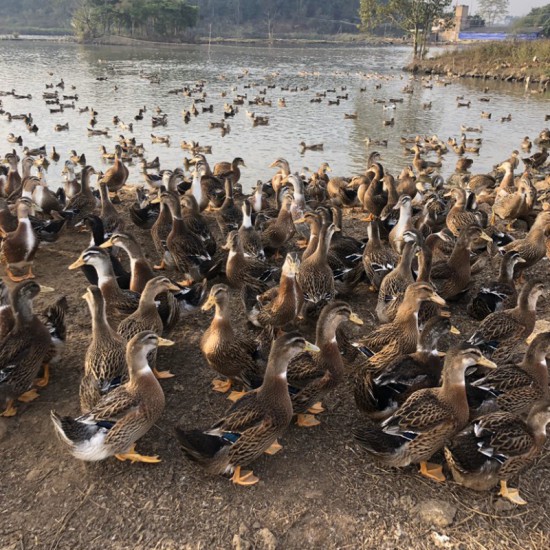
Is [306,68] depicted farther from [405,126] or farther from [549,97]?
[405,126]

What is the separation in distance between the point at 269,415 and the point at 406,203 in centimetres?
543

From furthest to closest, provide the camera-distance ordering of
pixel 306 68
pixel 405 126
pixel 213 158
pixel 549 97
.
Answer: pixel 306 68, pixel 549 97, pixel 405 126, pixel 213 158

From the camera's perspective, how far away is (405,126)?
25312 millimetres

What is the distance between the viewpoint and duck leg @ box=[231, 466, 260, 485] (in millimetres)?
4297

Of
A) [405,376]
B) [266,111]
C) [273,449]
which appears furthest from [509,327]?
[266,111]

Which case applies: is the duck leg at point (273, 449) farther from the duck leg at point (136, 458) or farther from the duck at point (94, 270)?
the duck at point (94, 270)

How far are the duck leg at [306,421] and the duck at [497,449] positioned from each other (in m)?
1.28

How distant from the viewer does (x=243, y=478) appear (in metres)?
4.32

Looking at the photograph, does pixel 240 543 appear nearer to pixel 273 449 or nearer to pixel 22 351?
pixel 273 449

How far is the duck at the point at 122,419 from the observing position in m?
4.13

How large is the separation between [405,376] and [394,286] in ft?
6.15

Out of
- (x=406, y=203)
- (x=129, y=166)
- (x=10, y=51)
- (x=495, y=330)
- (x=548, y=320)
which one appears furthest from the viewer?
(x=10, y=51)

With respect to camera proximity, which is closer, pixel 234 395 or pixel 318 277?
pixel 234 395

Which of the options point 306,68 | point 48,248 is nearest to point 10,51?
point 306,68
